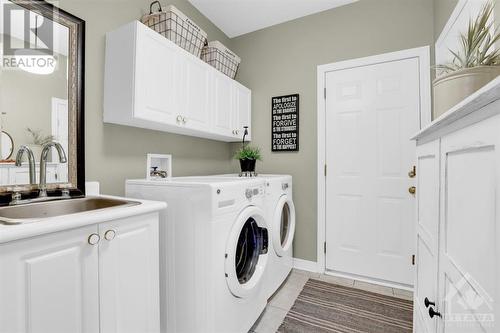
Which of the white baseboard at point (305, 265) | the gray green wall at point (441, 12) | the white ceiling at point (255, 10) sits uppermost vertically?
the white ceiling at point (255, 10)

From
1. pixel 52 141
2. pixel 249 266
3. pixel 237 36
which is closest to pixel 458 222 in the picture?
pixel 249 266

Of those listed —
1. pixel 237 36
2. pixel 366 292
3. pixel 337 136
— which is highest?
pixel 237 36

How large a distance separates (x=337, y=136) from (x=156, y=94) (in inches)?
69.8

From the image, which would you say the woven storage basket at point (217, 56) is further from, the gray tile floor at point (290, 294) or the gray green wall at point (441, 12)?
the gray tile floor at point (290, 294)

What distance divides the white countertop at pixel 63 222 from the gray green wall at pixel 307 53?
1.84 m

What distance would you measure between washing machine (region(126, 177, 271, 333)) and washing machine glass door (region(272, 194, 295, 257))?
427mm

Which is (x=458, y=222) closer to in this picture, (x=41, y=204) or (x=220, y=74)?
(x=41, y=204)

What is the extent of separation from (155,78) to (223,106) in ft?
2.74

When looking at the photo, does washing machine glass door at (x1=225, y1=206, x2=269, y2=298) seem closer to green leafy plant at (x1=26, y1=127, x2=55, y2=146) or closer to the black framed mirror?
the black framed mirror

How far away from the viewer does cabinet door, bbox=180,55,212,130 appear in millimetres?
1876

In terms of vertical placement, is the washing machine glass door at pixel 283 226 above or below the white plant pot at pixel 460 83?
below

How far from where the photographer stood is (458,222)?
68 centimetres

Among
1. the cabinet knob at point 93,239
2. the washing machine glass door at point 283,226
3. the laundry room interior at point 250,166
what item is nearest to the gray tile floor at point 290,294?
the laundry room interior at point 250,166

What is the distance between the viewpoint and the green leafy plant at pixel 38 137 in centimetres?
133
